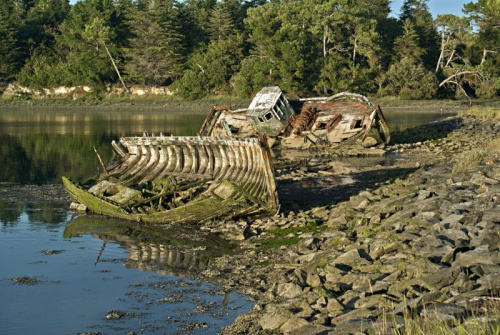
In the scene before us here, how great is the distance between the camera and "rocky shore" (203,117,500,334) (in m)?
9.34

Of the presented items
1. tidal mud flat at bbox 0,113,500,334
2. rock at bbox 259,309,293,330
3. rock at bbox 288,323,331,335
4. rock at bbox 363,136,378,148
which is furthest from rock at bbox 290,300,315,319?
rock at bbox 363,136,378,148

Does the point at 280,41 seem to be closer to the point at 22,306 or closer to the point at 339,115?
the point at 339,115

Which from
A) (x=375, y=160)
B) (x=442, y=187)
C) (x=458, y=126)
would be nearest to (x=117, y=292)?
(x=442, y=187)

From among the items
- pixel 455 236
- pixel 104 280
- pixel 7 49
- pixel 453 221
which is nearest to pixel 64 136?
pixel 104 280

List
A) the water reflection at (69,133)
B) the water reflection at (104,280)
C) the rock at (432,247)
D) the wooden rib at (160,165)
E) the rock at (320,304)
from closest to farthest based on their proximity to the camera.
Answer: the rock at (320,304) < the rock at (432,247) < the water reflection at (104,280) < the wooden rib at (160,165) < the water reflection at (69,133)

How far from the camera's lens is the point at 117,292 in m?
13.3

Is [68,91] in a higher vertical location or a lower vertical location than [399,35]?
lower

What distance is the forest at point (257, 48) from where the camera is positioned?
8012 centimetres

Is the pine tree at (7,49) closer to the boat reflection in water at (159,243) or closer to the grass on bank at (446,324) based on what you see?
the boat reflection in water at (159,243)

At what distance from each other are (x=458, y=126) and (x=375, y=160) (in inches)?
593

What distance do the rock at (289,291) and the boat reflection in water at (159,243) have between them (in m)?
2.70

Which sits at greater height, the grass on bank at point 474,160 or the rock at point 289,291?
the grass on bank at point 474,160

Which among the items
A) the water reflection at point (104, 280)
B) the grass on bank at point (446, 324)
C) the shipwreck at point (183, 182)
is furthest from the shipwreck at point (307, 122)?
the grass on bank at point (446, 324)

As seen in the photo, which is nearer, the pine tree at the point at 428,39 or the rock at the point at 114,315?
the rock at the point at 114,315
